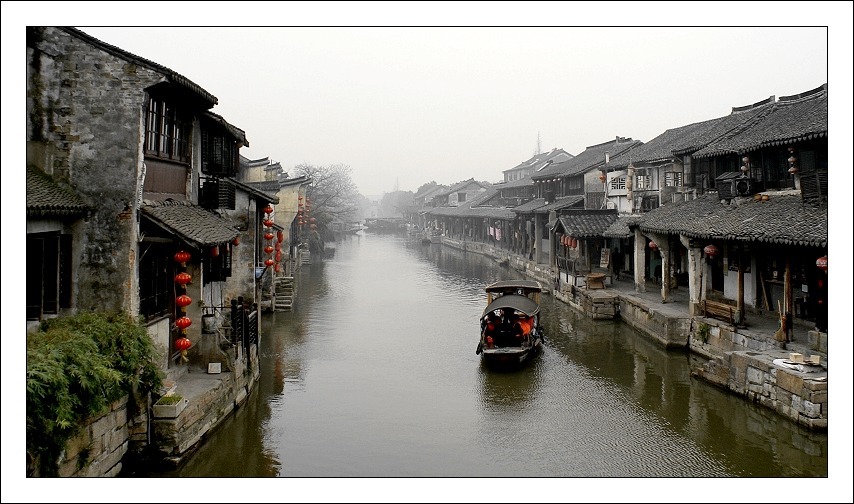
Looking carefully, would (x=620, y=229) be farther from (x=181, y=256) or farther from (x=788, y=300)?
(x=181, y=256)

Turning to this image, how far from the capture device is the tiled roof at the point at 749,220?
1521cm

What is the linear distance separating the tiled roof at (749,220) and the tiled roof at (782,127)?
1559 mm

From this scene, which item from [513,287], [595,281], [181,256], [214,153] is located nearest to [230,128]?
[214,153]

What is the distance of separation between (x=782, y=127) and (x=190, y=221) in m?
17.0

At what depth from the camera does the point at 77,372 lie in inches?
365

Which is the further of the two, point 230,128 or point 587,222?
point 587,222

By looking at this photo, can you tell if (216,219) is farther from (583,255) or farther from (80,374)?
(583,255)

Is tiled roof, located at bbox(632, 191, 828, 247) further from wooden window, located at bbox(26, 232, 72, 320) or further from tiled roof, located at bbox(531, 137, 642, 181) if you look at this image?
wooden window, located at bbox(26, 232, 72, 320)

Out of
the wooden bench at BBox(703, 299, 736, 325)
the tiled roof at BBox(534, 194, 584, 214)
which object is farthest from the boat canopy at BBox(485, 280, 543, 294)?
the tiled roof at BBox(534, 194, 584, 214)

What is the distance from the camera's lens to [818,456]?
12.3 metres

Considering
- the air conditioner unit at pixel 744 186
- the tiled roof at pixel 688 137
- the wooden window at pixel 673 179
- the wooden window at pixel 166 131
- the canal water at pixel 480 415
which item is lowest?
the canal water at pixel 480 415

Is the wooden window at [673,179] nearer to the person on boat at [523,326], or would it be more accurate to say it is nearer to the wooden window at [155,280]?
the person on boat at [523,326]

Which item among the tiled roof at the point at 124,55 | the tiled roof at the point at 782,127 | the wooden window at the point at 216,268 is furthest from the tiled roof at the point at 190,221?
the tiled roof at the point at 782,127

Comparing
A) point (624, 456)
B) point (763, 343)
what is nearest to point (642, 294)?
point (763, 343)
